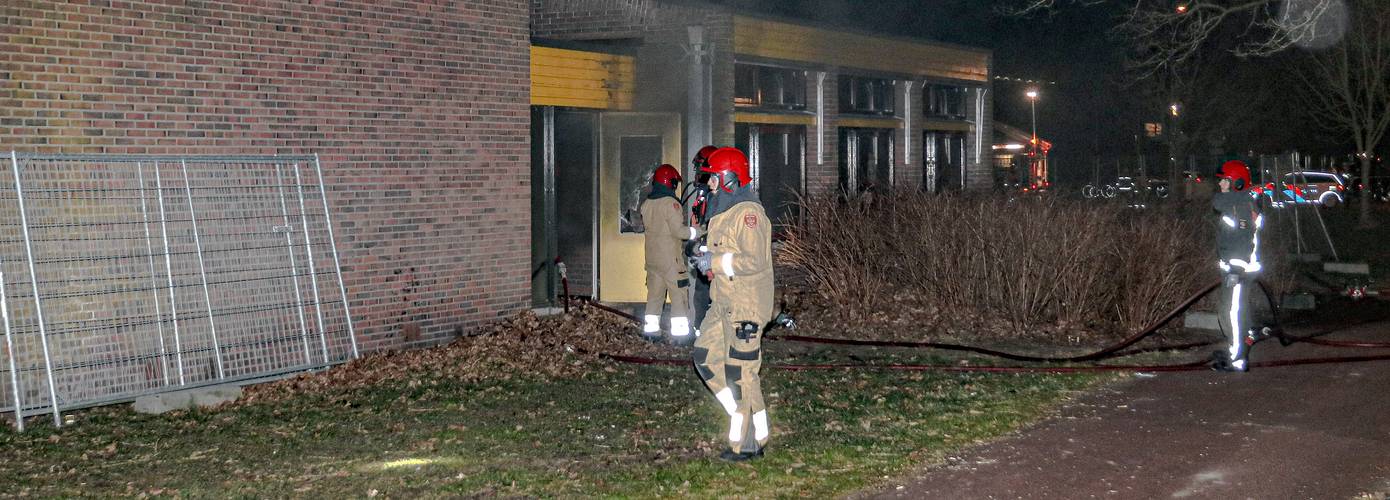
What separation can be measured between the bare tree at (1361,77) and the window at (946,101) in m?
12.5

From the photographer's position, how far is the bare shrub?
13.1 m

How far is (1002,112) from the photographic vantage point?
183 ft

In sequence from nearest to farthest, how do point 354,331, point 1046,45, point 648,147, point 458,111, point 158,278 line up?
1. point 158,278
2. point 354,331
3. point 458,111
4. point 648,147
5. point 1046,45

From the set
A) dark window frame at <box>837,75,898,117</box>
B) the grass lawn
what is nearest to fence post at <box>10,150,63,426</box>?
the grass lawn

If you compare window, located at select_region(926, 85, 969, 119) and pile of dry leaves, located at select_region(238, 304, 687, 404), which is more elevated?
window, located at select_region(926, 85, 969, 119)

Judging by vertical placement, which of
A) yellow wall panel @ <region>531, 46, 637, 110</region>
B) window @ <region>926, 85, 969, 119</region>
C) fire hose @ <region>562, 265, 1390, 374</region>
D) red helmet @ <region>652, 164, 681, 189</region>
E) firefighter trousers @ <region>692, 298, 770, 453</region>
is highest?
yellow wall panel @ <region>531, 46, 637, 110</region>

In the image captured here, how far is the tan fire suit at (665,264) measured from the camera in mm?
11844

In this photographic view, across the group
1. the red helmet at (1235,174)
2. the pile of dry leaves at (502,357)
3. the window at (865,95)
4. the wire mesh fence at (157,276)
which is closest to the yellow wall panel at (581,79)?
the pile of dry leaves at (502,357)

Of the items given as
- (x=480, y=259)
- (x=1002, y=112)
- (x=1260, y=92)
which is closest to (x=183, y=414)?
(x=480, y=259)

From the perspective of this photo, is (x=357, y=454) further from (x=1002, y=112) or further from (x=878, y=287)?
(x=1002, y=112)

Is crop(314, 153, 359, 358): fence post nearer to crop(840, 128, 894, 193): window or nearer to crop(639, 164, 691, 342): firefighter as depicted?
crop(639, 164, 691, 342): firefighter

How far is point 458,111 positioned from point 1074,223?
6.16 m

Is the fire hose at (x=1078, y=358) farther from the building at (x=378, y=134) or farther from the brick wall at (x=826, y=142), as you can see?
the brick wall at (x=826, y=142)

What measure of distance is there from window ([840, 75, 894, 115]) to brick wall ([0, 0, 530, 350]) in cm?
864
